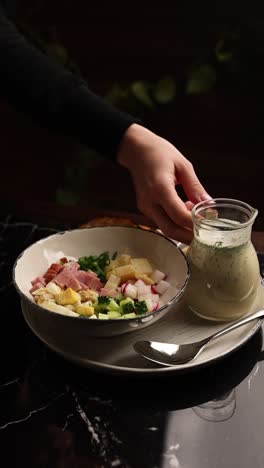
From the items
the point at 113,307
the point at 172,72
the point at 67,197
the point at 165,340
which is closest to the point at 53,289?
the point at 113,307

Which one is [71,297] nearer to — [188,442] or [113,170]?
[188,442]

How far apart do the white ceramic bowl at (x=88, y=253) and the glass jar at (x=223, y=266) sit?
35 mm

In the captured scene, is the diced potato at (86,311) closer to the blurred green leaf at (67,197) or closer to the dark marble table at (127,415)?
the dark marble table at (127,415)

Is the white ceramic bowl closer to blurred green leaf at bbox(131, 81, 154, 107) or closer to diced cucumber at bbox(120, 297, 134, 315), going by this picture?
diced cucumber at bbox(120, 297, 134, 315)

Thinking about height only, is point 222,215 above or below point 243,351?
above

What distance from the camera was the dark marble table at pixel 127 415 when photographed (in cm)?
82

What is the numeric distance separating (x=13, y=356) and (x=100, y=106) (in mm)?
689

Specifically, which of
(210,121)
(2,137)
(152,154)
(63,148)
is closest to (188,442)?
(152,154)

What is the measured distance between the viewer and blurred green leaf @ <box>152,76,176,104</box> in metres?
2.66

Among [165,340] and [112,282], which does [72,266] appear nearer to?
[112,282]

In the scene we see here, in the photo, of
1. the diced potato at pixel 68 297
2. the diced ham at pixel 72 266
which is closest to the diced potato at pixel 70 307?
the diced potato at pixel 68 297

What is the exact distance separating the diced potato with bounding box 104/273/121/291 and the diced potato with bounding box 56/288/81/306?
8 cm

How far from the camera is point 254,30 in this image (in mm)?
2537

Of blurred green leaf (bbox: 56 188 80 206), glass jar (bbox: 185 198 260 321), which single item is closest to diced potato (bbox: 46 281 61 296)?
glass jar (bbox: 185 198 260 321)
